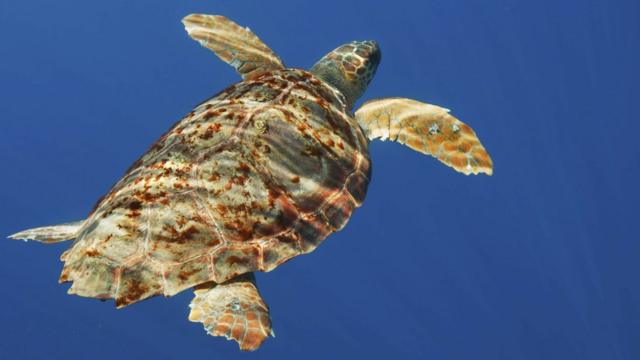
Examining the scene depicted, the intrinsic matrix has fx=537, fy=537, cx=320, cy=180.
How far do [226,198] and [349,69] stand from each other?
8.15 ft

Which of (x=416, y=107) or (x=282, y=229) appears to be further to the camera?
(x=416, y=107)

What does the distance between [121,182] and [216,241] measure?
3.13 feet

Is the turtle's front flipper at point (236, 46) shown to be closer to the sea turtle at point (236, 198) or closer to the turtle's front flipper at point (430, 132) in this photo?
the sea turtle at point (236, 198)

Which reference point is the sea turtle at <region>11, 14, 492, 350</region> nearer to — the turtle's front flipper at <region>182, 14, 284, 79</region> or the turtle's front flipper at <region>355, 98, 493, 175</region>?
the turtle's front flipper at <region>355, 98, 493, 175</region>

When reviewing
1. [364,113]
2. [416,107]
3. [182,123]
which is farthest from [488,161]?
[182,123]

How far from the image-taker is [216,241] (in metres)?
3.53

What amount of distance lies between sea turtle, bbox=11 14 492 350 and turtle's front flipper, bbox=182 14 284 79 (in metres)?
1.00

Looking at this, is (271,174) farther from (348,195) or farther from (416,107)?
(416,107)

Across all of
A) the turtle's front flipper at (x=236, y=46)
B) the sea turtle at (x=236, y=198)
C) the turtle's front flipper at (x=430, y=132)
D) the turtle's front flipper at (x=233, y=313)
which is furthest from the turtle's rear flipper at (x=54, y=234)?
the turtle's front flipper at (x=430, y=132)

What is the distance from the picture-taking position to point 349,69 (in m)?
5.55

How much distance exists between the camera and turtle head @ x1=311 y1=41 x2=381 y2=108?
215 inches

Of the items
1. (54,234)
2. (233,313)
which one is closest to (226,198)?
(233,313)

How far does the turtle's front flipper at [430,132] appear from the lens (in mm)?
4637

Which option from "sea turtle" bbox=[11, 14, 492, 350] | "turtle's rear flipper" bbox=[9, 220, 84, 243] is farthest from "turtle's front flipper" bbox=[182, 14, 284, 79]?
"turtle's rear flipper" bbox=[9, 220, 84, 243]
